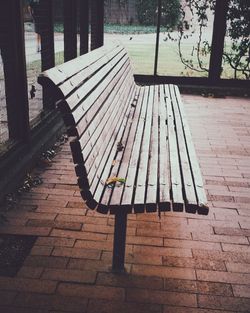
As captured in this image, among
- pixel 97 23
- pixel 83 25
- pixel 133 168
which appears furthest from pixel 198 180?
pixel 97 23

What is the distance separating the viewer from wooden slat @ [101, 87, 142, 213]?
7.20 feet

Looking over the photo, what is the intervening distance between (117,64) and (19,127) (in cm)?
125

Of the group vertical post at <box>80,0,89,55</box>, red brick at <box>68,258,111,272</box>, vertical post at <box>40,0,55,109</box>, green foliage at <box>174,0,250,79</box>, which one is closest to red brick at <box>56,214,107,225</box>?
red brick at <box>68,258,111,272</box>

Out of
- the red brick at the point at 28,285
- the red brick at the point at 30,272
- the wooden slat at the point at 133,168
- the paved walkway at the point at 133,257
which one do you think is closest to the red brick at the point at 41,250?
the paved walkway at the point at 133,257

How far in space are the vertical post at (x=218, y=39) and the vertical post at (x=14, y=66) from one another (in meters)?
5.36

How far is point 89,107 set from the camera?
2516mm

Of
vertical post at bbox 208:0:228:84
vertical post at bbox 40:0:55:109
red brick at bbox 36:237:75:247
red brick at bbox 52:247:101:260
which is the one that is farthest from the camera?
vertical post at bbox 208:0:228:84

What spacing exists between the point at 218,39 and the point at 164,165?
19.6 feet

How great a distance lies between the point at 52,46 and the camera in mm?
4555

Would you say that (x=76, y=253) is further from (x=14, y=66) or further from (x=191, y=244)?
(x=14, y=66)

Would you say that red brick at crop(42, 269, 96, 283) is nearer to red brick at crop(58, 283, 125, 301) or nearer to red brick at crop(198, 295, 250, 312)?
red brick at crop(58, 283, 125, 301)

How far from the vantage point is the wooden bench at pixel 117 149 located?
2.15 metres

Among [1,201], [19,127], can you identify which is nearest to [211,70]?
[19,127]

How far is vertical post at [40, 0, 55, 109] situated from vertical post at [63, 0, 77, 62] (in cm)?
65
